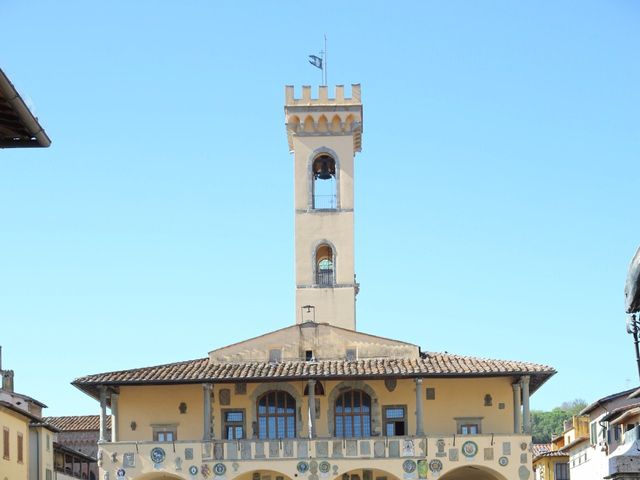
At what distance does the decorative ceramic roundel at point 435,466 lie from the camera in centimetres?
4416

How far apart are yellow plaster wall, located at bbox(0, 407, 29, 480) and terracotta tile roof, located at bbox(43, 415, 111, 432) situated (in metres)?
23.9

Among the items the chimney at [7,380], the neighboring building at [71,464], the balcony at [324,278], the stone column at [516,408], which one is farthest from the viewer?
the chimney at [7,380]

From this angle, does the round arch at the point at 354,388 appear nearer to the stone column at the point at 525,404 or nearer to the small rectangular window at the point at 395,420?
the small rectangular window at the point at 395,420

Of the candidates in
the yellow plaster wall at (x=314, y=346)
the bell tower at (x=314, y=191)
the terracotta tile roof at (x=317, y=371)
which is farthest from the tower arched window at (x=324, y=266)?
the terracotta tile roof at (x=317, y=371)

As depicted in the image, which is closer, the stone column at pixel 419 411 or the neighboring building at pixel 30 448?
the stone column at pixel 419 411

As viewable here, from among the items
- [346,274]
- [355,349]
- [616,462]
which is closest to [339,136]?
[346,274]

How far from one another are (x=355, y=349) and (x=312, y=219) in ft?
36.7

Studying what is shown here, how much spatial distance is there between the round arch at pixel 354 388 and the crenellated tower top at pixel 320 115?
15425mm

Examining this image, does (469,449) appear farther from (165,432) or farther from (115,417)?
(115,417)

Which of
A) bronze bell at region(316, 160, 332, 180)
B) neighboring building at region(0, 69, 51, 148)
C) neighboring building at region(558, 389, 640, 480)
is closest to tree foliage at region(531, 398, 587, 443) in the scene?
neighboring building at region(558, 389, 640, 480)

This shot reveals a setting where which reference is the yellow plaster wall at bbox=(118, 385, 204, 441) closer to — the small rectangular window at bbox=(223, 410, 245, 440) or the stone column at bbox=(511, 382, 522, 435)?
the small rectangular window at bbox=(223, 410, 245, 440)

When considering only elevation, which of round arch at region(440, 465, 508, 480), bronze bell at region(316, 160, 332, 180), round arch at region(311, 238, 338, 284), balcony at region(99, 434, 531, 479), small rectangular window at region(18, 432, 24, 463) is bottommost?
round arch at region(440, 465, 508, 480)

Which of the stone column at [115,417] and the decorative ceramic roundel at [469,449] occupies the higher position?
the stone column at [115,417]

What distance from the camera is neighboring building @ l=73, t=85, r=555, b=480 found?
44406mm
